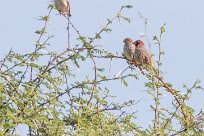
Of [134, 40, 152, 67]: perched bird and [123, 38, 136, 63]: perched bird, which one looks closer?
[134, 40, 152, 67]: perched bird

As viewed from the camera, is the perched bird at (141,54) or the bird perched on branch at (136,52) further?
the bird perched on branch at (136,52)

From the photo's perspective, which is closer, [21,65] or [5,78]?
[5,78]

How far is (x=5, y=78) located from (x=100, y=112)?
94 cm

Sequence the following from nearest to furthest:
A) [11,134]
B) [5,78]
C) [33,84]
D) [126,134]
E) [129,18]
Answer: [11,134]
[5,78]
[33,84]
[126,134]
[129,18]

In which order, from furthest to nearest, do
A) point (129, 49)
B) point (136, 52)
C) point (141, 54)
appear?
point (129, 49) → point (136, 52) → point (141, 54)

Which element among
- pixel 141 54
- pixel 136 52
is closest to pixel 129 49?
pixel 136 52

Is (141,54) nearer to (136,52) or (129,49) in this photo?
(136,52)

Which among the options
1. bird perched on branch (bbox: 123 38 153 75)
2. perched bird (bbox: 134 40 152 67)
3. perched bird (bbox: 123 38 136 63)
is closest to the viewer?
perched bird (bbox: 134 40 152 67)

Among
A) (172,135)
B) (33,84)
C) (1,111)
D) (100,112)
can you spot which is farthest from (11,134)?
(172,135)

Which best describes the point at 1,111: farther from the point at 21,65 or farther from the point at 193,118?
the point at 193,118

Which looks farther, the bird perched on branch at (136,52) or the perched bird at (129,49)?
the perched bird at (129,49)

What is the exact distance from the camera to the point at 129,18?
547 centimetres

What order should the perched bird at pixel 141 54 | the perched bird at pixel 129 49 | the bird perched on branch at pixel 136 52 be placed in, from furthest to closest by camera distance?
the perched bird at pixel 129 49 → the bird perched on branch at pixel 136 52 → the perched bird at pixel 141 54

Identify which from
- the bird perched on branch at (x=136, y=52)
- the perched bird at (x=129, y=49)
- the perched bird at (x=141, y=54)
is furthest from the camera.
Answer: the perched bird at (x=129, y=49)
